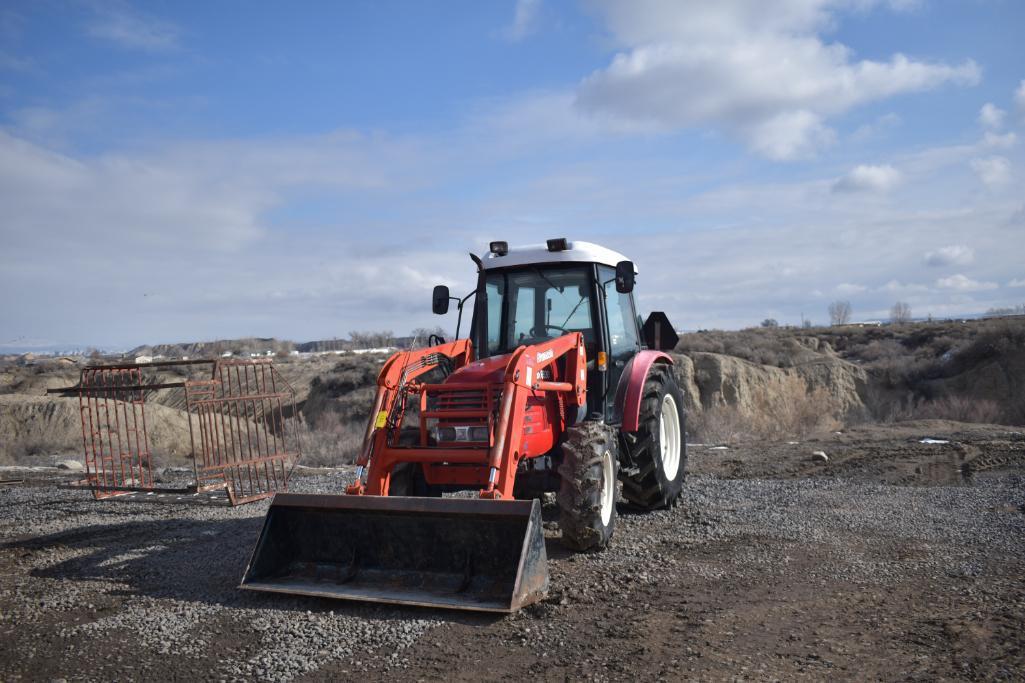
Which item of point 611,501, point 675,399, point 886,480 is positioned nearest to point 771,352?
point 886,480

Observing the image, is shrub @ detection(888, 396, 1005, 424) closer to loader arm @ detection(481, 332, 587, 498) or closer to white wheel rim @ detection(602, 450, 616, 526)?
white wheel rim @ detection(602, 450, 616, 526)

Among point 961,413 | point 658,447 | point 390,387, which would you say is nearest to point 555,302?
point 658,447

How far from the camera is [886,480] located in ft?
33.0

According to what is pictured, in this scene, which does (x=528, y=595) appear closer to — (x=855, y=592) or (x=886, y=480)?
(x=855, y=592)

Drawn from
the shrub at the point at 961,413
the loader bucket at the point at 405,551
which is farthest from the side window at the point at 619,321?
the shrub at the point at 961,413

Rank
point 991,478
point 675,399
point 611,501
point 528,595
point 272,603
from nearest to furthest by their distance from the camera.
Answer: point 528,595 < point 272,603 < point 611,501 < point 675,399 < point 991,478

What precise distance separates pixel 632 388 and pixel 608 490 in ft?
4.03

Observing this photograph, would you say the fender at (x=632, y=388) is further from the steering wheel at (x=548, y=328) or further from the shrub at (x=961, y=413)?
the shrub at (x=961, y=413)

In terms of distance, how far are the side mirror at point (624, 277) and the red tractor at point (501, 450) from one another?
1cm

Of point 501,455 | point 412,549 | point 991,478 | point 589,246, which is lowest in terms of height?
point 991,478

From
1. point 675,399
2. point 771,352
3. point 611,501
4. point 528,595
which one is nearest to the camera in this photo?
point 528,595

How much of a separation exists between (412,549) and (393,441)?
123 centimetres

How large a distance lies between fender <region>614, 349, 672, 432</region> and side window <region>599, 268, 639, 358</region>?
0.67ft

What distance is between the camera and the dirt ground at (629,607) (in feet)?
14.2
